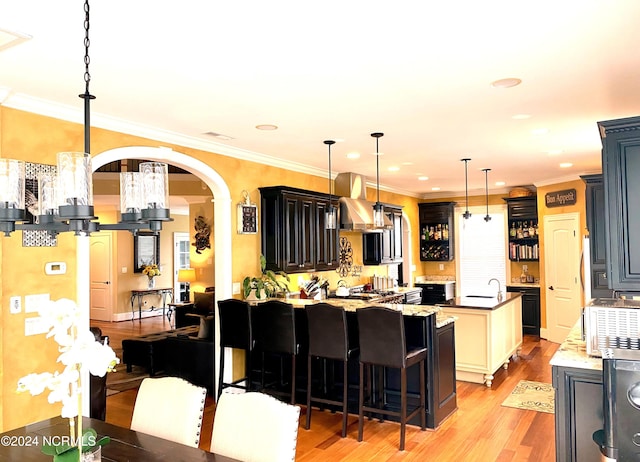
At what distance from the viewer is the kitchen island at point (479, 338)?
19.2 ft

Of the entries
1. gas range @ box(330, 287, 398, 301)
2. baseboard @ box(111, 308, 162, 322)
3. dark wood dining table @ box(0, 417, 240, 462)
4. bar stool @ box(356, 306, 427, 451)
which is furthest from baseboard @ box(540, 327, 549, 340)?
baseboard @ box(111, 308, 162, 322)

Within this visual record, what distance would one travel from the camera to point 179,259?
1351 centimetres

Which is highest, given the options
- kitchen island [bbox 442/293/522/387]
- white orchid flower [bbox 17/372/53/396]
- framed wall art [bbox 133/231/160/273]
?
framed wall art [bbox 133/231/160/273]

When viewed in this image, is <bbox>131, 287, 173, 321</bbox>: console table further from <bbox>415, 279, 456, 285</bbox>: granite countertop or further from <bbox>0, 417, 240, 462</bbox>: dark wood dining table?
<bbox>0, 417, 240, 462</bbox>: dark wood dining table

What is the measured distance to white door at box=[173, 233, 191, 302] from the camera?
13.2 metres

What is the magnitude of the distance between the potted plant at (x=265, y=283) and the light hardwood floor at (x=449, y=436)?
130 cm

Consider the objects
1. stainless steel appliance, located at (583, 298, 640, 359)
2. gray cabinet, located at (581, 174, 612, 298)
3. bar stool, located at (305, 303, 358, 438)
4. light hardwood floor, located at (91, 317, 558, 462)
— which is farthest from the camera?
gray cabinet, located at (581, 174, 612, 298)

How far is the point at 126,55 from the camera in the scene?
9.53 ft

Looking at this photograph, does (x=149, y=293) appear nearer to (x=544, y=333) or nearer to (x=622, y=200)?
(x=544, y=333)

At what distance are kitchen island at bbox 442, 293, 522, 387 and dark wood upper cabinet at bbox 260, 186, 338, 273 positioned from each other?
1856mm

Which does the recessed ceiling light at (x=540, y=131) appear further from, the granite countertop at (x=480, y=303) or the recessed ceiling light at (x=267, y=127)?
the recessed ceiling light at (x=267, y=127)

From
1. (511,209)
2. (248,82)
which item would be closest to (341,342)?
(248,82)

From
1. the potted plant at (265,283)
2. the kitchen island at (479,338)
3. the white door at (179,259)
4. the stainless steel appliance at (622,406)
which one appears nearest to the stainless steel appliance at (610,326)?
the stainless steel appliance at (622,406)

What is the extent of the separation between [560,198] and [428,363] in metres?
5.25
